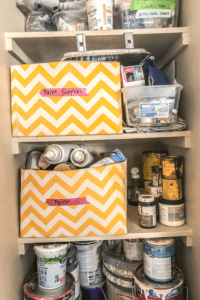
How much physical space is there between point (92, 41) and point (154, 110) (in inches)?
15.4

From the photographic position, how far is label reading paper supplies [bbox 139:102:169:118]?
0.83m

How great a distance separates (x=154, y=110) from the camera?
0.83 meters

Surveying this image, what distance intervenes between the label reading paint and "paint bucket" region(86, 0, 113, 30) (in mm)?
347

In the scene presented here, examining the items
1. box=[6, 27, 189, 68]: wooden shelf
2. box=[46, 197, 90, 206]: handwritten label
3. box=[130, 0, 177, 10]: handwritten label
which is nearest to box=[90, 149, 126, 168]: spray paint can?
box=[46, 197, 90, 206]: handwritten label

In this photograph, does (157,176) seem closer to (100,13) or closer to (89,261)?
(89,261)

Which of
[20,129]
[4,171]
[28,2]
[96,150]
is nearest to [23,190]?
[4,171]

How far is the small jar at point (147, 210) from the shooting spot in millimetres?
886

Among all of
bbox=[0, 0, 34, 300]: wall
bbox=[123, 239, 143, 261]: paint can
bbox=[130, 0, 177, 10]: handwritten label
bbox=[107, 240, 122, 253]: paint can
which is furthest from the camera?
bbox=[107, 240, 122, 253]: paint can

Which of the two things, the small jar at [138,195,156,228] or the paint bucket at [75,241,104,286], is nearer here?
the small jar at [138,195,156,228]

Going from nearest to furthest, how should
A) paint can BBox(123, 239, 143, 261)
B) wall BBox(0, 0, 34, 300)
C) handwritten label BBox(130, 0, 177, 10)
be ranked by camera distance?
1. wall BBox(0, 0, 34, 300)
2. handwritten label BBox(130, 0, 177, 10)
3. paint can BBox(123, 239, 143, 261)

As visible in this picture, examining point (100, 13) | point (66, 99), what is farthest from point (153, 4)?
point (66, 99)

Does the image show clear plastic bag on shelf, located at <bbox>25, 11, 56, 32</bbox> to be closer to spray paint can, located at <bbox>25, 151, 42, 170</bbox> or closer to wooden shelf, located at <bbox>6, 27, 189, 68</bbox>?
wooden shelf, located at <bbox>6, 27, 189, 68</bbox>

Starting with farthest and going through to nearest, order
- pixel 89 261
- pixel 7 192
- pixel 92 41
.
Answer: pixel 89 261, pixel 92 41, pixel 7 192

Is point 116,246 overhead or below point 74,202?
below
